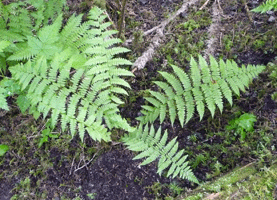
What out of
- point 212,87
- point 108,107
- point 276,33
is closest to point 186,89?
point 212,87

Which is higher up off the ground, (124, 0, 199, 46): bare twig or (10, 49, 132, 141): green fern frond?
(124, 0, 199, 46): bare twig

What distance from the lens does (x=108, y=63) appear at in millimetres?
3090

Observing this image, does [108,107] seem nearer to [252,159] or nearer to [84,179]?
[84,179]

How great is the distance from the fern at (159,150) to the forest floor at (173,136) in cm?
22

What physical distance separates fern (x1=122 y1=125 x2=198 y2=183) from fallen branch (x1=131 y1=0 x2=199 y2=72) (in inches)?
41.5

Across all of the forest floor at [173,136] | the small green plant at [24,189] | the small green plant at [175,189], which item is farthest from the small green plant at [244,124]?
the small green plant at [24,189]

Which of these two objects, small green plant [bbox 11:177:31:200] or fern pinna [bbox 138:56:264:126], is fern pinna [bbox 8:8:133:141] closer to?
fern pinna [bbox 138:56:264:126]

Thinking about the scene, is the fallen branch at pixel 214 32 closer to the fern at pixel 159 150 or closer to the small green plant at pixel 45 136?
the fern at pixel 159 150

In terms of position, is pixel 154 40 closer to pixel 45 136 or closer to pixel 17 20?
pixel 17 20

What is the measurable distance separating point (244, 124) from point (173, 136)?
37.8 inches

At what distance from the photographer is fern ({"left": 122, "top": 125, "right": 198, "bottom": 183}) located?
2.74 m

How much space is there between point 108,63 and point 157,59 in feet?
3.07

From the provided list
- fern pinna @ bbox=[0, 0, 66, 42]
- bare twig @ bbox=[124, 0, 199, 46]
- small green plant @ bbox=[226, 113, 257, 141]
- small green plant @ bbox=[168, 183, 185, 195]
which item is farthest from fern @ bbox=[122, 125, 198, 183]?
fern pinna @ bbox=[0, 0, 66, 42]

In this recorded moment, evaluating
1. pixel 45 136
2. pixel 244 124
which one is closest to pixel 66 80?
pixel 45 136
